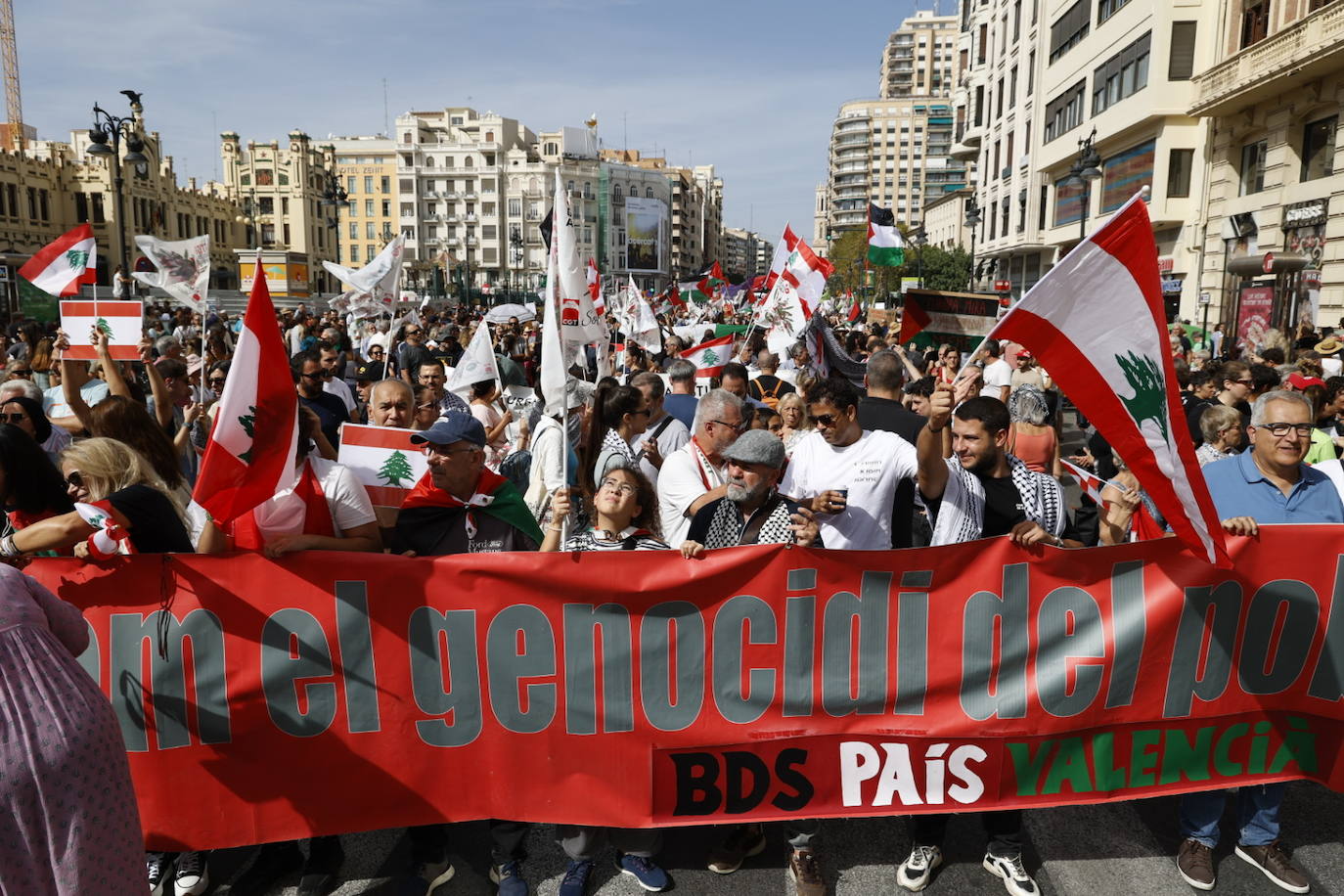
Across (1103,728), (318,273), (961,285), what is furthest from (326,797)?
(318,273)

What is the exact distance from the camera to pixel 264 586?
11.4 feet

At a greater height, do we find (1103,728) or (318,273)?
(318,273)

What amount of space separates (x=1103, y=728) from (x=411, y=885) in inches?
111

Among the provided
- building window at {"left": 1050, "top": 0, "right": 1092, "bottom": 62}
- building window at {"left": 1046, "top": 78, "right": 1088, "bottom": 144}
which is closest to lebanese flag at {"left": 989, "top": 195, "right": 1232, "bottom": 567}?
building window at {"left": 1046, "top": 78, "right": 1088, "bottom": 144}

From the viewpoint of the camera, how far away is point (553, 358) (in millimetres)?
4320

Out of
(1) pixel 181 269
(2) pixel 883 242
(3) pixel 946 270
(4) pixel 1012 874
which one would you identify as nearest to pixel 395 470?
(4) pixel 1012 874

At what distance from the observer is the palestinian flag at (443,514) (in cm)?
376

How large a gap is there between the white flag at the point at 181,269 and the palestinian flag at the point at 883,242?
9.67m

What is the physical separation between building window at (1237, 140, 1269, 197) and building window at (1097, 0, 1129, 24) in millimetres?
8205

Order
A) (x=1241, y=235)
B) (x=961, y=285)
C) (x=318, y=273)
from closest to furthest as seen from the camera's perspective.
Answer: (x=1241, y=235) < (x=961, y=285) < (x=318, y=273)

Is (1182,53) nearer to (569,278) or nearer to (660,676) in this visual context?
(569,278)

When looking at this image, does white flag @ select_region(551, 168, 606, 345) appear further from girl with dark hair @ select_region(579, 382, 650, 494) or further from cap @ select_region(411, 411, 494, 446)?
cap @ select_region(411, 411, 494, 446)

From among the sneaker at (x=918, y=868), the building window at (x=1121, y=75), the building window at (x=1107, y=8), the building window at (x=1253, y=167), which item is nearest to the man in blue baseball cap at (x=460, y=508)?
the sneaker at (x=918, y=868)

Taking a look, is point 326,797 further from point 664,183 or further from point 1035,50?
point 664,183
